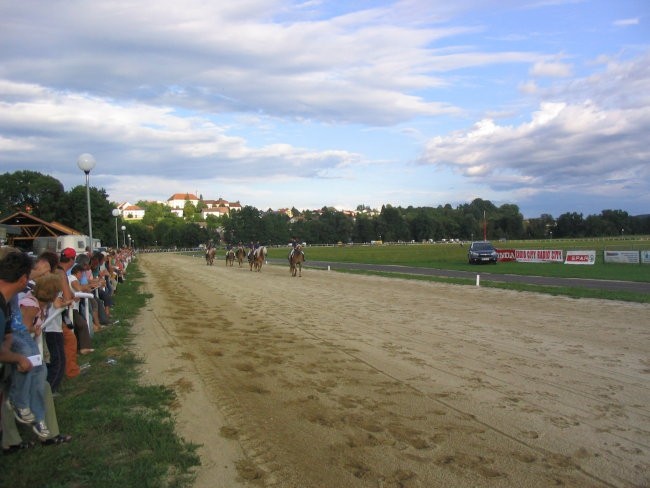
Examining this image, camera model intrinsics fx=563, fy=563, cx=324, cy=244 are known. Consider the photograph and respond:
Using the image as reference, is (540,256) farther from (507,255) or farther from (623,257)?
(623,257)

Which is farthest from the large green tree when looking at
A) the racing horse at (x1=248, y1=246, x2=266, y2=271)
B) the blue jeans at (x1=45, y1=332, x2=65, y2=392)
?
the blue jeans at (x1=45, y1=332, x2=65, y2=392)

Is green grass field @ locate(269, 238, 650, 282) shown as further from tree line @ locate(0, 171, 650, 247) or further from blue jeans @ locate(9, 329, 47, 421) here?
Answer: tree line @ locate(0, 171, 650, 247)

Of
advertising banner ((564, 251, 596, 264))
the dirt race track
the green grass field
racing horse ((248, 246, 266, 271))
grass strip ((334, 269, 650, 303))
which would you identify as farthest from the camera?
advertising banner ((564, 251, 596, 264))

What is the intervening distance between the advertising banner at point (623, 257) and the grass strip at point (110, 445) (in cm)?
3886

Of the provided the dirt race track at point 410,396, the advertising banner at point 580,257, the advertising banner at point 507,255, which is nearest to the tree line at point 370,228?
the advertising banner at point 507,255

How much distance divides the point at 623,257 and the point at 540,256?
6380 mm

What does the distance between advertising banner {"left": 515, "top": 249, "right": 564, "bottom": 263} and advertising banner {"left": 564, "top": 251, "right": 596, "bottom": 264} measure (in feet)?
3.61

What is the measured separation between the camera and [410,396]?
6.81 meters

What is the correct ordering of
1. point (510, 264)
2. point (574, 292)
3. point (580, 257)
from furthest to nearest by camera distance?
1. point (510, 264)
2. point (580, 257)
3. point (574, 292)

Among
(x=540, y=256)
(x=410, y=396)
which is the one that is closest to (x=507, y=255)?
(x=540, y=256)

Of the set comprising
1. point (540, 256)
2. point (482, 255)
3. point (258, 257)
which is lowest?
point (540, 256)

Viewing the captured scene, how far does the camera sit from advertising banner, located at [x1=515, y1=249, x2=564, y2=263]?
4306 centimetres

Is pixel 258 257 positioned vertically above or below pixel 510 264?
above

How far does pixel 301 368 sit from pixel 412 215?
183m
